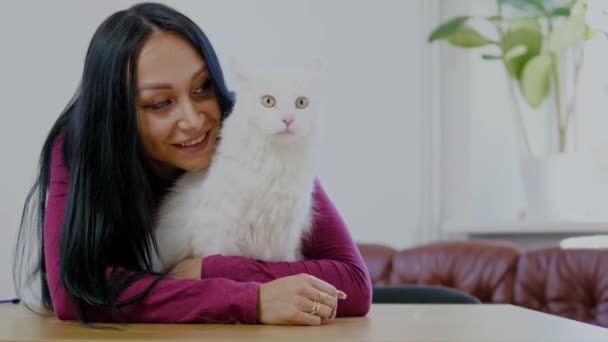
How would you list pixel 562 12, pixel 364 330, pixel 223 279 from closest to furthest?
1. pixel 364 330
2. pixel 223 279
3. pixel 562 12

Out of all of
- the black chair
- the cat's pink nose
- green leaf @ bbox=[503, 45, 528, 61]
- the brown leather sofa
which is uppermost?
green leaf @ bbox=[503, 45, 528, 61]

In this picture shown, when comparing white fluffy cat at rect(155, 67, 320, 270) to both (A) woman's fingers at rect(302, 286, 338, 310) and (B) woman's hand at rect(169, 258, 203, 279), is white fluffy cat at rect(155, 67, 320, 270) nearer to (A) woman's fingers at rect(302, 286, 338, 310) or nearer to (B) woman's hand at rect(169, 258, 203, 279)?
(B) woman's hand at rect(169, 258, 203, 279)

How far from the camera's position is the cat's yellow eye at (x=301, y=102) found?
1261 mm

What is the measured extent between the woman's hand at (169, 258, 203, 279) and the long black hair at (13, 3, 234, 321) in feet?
0.16

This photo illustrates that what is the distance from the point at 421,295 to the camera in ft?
6.81

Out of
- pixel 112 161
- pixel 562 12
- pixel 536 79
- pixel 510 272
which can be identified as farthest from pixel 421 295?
pixel 562 12

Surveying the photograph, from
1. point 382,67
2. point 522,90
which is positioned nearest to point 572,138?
point 522,90

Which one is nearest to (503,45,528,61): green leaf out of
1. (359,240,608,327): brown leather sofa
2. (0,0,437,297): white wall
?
(0,0,437,297): white wall

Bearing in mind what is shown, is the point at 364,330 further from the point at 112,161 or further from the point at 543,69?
the point at 543,69

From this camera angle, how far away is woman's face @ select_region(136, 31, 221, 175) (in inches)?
51.1

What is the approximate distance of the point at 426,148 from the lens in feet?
11.1

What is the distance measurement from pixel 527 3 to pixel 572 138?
621 mm

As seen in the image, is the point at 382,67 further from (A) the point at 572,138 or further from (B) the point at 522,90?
(A) the point at 572,138

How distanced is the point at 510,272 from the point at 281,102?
166cm
